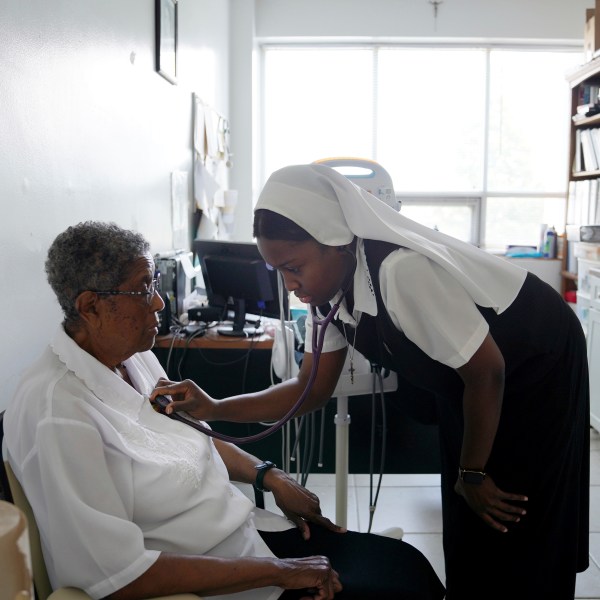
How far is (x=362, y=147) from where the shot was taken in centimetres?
495

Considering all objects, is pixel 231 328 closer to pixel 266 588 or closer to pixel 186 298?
pixel 186 298

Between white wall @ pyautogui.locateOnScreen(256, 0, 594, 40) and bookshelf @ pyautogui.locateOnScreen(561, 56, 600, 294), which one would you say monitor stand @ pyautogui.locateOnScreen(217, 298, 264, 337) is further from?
white wall @ pyautogui.locateOnScreen(256, 0, 594, 40)

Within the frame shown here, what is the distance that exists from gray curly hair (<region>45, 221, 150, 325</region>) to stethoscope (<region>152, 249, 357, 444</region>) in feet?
0.86

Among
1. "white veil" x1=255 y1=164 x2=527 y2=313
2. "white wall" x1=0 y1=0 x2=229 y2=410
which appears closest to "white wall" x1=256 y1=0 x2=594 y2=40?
"white wall" x1=0 y1=0 x2=229 y2=410

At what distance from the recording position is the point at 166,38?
2.59 metres

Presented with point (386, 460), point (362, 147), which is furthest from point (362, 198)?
point (362, 147)

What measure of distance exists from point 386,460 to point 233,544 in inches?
50.8

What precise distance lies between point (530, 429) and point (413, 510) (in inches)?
55.3

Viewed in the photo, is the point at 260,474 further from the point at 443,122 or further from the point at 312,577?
the point at 443,122

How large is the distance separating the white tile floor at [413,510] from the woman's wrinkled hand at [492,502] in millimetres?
946

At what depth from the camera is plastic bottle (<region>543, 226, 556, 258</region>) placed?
188 inches

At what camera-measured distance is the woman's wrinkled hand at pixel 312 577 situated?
1.08 m

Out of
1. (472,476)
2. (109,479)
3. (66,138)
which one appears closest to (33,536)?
(109,479)

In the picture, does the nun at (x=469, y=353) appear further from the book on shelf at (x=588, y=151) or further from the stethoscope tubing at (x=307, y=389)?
the book on shelf at (x=588, y=151)
